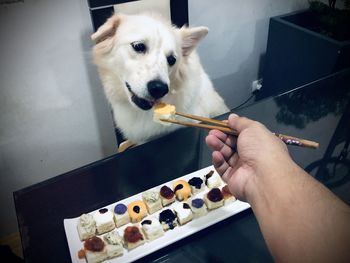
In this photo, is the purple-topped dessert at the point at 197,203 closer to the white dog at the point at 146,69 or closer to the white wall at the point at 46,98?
the white dog at the point at 146,69

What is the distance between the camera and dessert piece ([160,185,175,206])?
0.81 metres

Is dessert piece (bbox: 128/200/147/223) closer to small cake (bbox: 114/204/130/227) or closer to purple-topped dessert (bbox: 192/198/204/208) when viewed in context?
small cake (bbox: 114/204/130/227)

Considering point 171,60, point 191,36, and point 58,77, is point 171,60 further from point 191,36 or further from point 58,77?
point 58,77

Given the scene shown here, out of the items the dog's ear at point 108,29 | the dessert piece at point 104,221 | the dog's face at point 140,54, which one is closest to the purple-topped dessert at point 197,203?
the dessert piece at point 104,221

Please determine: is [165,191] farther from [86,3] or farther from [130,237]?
[86,3]

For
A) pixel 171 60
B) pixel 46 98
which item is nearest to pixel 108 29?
pixel 171 60

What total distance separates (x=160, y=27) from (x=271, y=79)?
111 cm

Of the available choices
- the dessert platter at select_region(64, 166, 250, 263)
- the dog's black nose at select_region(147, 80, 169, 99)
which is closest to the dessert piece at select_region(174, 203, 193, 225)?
the dessert platter at select_region(64, 166, 250, 263)

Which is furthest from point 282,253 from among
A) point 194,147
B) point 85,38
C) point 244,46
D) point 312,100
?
point 244,46

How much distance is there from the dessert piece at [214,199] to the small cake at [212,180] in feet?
0.13

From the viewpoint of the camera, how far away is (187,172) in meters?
0.91

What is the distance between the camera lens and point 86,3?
1.15 metres

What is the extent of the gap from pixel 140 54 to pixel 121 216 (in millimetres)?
518

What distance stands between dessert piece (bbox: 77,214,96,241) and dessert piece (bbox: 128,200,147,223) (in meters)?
0.10
